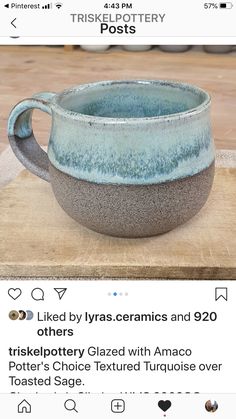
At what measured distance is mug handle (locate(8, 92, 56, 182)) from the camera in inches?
15.5

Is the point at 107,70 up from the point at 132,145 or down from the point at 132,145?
down

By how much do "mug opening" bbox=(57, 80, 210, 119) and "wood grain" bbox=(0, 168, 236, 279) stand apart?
0.23 ft

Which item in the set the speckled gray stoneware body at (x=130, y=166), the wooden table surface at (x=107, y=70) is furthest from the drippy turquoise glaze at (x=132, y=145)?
the wooden table surface at (x=107, y=70)

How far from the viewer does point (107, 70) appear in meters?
1.25
